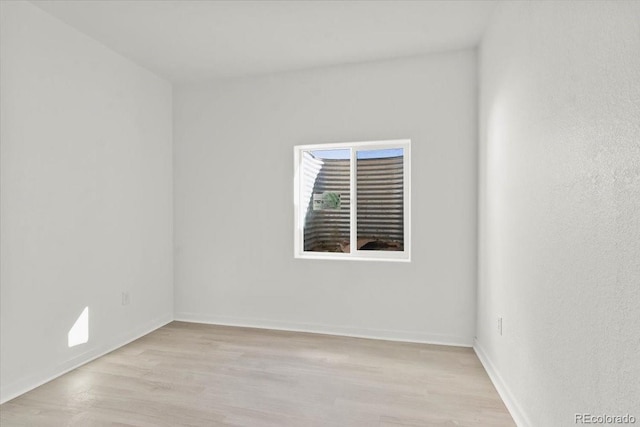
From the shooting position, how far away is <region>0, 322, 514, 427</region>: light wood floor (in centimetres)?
207

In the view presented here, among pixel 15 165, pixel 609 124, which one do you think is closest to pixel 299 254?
pixel 15 165

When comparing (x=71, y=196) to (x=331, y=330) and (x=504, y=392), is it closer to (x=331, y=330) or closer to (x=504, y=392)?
(x=331, y=330)

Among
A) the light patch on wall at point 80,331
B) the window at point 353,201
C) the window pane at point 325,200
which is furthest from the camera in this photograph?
the window pane at point 325,200

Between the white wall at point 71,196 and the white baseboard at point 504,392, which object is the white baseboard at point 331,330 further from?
the white wall at point 71,196

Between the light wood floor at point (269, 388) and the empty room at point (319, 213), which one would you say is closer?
the empty room at point (319, 213)

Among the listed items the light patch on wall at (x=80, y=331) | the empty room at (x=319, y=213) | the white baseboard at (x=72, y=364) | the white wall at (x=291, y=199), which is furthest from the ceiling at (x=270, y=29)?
the white baseboard at (x=72, y=364)

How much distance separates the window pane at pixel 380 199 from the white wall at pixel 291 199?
21 cm

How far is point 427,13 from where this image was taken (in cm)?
259

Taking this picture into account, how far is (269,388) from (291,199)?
6.19 ft

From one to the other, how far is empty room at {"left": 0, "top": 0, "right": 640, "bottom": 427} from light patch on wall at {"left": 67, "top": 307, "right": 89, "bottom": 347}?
2cm

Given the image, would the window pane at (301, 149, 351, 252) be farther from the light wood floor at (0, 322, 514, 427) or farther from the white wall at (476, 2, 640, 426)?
the white wall at (476, 2, 640, 426)

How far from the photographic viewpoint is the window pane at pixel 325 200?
3709 mm

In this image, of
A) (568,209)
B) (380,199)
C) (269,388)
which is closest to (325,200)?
(380,199)

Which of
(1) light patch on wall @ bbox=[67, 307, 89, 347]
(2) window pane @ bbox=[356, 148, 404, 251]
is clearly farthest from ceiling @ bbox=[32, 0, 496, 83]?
(1) light patch on wall @ bbox=[67, 307, 89, 347]
